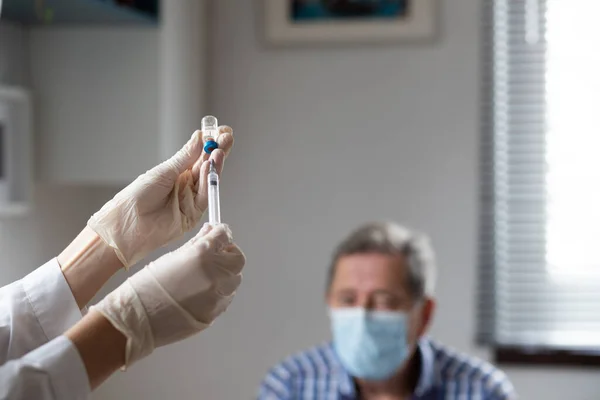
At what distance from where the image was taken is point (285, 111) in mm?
2635

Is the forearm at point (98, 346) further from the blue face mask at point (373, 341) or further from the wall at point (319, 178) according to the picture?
the wall at point (319, 178)

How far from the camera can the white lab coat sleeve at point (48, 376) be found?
3.05ft

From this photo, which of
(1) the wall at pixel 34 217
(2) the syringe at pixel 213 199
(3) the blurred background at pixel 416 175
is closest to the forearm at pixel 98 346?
(2) the syringe at pixel 213 199

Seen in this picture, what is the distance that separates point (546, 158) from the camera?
8.45 feet

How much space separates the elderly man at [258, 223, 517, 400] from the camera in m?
2.11

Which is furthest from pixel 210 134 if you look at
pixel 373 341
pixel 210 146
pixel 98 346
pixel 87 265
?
pixel 373 341

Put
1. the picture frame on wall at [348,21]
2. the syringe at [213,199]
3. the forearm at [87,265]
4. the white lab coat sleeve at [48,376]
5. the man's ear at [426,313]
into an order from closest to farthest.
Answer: the white lab coat sleeve at [48,376], the syringe at [213,199], the forearm at [87,265], the man's ear at [426,313], the picture frame on wall at [348,21]

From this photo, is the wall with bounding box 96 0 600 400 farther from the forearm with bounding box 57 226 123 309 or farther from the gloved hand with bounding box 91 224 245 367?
the gloved hand with bounding box 91 224 245 367

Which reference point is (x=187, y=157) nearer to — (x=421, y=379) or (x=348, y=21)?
(x=421, y=379)

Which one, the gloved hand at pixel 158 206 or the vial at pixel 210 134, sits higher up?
the vial at pixel 210 134

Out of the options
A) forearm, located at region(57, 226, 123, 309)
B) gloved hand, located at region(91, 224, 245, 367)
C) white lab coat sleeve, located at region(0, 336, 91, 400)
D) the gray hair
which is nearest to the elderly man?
the gray hair

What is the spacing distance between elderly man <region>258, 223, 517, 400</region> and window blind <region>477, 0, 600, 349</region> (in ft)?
1.45

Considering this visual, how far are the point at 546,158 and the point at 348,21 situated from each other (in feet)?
2.20

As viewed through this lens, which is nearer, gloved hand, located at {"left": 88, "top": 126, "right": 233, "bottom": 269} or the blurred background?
gloved hand, located at {"left": 88, "top": 126, "right": 233, "bottom": 269}
